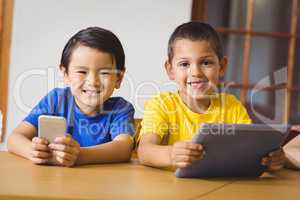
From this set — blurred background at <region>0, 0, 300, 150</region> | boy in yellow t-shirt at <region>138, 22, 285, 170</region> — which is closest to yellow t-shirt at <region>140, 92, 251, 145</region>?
boy in yellow t-shirt at <region>138, 22, 285, 170</region>

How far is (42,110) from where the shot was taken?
1328 millimetres

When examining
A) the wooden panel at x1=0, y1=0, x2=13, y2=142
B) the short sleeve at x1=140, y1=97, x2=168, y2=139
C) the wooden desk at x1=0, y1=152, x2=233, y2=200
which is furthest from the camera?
the wooden panel at x1=0, y1=0, x2=13, y2=142

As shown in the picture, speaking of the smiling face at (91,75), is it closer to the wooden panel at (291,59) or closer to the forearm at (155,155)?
the forearm at (155,155)

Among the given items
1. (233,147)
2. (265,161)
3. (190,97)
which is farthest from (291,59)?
(233,147)

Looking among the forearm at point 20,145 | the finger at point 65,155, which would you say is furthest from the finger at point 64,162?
the forearm at point 20,145

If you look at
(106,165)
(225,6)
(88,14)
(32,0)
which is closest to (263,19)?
(225,6)

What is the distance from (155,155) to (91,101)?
35 centimetres

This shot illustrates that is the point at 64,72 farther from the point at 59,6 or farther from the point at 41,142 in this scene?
the point at 59,6

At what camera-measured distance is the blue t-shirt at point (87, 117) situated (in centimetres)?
130

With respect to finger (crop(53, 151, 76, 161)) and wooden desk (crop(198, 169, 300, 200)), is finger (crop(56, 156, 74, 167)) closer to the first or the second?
finger (crop(53, 151, 76, 161))

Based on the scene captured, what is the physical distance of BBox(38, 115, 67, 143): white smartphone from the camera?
948mm

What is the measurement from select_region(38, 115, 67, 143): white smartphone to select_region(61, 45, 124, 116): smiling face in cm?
30

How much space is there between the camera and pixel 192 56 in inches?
49.5

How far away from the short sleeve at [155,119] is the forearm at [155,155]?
7 cm
